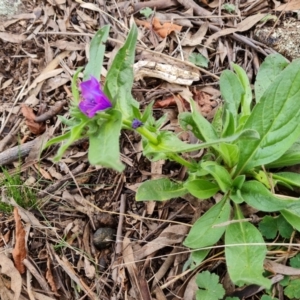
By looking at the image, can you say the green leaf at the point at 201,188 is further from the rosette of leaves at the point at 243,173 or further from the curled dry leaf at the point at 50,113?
the curled dry leaf at the point at 50,113

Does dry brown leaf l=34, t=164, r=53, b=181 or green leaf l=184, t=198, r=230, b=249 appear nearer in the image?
green leaf l=184, t=198, r=230, b=249

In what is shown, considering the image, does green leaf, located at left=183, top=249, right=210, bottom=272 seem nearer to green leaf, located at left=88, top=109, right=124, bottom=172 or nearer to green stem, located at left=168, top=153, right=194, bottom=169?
green stem, located at left=168, top=153, right=194, bottom=169

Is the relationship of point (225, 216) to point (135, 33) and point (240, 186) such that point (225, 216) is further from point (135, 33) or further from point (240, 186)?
point (135, 33)

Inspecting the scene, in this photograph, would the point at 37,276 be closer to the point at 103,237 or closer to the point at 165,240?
the point at 103,237

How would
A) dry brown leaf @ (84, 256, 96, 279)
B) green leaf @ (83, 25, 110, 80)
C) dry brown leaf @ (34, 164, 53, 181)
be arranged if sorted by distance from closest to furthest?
green leaf @ (83, 25, 110, 80) < dry brown leaf @ (84, 256, 96, 279) < dry brown leaf @ (34, 164, 53, 181)

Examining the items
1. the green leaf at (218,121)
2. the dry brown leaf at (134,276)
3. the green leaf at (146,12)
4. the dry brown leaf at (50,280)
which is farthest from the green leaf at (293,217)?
the green leaf at (146,12)

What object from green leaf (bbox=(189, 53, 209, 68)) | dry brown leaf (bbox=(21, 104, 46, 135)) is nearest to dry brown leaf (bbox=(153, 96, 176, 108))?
green leaf (bbox=(189, 53, 209, 68))

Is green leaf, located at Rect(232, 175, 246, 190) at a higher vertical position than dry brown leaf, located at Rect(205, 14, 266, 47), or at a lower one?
lower
